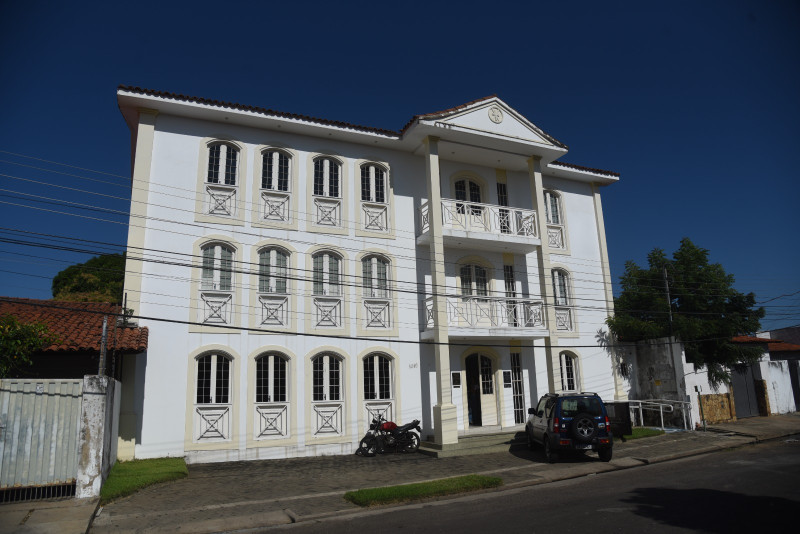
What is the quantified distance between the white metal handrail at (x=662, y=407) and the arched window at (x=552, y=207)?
745 centimetres

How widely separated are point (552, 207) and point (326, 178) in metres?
9.58

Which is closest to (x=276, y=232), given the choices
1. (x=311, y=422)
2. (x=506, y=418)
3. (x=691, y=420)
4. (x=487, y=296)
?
(x=311, y=422)

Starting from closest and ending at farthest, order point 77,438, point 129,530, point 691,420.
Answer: point 129,530
point 77,438
point 691,420

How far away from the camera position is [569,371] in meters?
20.5

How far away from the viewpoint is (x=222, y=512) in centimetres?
957

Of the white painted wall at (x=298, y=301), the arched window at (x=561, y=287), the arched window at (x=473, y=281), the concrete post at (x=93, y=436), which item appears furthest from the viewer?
the arched window at (x=561, y=287)

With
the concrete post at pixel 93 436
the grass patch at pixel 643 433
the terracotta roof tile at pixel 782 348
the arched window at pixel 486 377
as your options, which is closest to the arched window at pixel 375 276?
the arched window at pixel 486 377

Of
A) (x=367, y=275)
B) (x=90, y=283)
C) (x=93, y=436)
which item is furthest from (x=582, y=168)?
(x=90, y=283)

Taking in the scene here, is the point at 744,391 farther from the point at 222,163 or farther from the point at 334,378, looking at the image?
the point at 222,163

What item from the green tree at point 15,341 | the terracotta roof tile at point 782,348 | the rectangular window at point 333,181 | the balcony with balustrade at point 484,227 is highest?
the rectangular window at point 333,181

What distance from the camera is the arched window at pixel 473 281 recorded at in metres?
19.1

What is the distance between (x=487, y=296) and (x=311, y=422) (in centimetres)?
718

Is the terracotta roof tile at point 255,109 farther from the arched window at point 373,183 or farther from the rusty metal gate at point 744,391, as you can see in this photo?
the rusty metal gate at point 744,391

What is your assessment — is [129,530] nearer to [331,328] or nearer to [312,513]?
[312,513]
